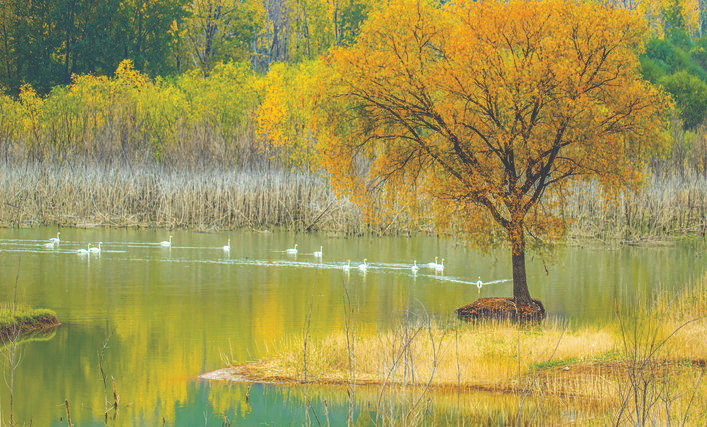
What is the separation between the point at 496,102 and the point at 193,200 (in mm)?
20363

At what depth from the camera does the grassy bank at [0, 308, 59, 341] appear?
1588 centimetres

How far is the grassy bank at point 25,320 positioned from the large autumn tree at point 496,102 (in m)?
6.38

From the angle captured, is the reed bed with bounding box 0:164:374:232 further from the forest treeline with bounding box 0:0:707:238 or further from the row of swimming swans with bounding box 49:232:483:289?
the row of swimming swans with bounding box 49:232:483:289

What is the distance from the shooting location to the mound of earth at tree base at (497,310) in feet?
61.4

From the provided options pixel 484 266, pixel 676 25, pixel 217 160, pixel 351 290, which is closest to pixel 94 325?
pixel 351 290

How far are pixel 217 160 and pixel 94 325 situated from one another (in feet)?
67.8

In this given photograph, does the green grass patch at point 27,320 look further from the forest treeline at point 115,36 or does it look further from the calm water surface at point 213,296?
the forest treeline at point 115,36

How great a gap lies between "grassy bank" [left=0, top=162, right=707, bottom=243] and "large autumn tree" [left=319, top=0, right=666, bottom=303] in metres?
15.9

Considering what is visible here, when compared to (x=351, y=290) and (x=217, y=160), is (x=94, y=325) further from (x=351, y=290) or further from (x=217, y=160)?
(x=217, y=160)

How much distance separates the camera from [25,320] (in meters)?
16.6

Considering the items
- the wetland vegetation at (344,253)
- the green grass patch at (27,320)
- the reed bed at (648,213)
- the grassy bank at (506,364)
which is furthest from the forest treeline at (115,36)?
the grassy bank at (506,364)

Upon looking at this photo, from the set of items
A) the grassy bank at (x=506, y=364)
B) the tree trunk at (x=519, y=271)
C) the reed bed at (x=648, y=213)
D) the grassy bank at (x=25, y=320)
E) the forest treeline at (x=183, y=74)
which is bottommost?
the grassy bank at (x=506, y=364)

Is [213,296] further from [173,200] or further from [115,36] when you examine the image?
[115,36]

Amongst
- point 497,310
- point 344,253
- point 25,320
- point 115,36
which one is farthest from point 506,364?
point 115,36
